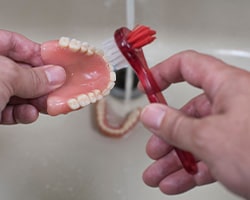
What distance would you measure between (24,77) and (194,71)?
0.20m

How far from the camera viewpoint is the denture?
64 centimetres

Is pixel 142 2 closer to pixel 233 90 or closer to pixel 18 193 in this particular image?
pixel 18 193

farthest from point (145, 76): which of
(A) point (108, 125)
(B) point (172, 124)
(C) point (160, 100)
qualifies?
(A) point (108, 125)

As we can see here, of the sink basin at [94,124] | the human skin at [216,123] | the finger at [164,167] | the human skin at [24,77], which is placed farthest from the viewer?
the sink basin at [94,124]

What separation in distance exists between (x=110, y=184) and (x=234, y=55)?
16.1 inches

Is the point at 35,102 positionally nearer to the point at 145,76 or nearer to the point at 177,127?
the point at 145,76

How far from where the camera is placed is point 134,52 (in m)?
0.67

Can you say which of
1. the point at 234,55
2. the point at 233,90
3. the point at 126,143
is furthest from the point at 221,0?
the point at 233,90

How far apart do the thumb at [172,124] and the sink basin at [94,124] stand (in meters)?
0.39

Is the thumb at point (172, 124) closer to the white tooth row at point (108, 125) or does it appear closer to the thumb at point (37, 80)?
the thumb at point (37, 80)

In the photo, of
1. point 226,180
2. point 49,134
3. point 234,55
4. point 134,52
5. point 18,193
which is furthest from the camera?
point 234,55

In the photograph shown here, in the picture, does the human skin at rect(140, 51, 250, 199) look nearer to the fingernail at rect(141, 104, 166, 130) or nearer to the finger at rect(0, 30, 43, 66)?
→ the fingernail at rect(141, 104, 166, 130)

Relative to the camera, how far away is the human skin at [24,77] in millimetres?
592

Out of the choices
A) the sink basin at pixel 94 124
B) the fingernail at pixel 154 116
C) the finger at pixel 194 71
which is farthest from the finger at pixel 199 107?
the sink basin at pixel 94 124
